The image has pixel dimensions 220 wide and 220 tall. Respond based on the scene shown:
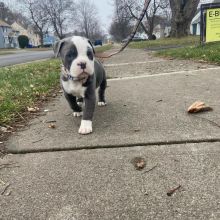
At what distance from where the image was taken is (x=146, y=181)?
211cm

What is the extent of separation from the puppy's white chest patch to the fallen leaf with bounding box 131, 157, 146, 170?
1.13 metres

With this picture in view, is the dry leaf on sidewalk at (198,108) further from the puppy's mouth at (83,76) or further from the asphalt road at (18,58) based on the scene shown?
the asphalt road at (18,58)

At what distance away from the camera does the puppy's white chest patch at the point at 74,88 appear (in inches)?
129

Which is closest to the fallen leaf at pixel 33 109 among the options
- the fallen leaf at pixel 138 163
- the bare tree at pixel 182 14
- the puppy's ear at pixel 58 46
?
the puppy's ear at pixel 58 46

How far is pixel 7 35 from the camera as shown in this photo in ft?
271

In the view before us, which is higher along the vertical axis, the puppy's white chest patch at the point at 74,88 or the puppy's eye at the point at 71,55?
the puppy's eye at the point at 71,55

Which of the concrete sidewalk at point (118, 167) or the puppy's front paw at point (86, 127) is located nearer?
the concrete sidewalk at point (118, 167)

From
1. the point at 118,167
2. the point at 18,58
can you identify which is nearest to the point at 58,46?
the point at 118,167

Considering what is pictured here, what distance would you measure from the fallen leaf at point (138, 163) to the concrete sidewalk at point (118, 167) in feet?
0.10

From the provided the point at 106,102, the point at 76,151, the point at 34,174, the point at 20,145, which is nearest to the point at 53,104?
the point at 106,102

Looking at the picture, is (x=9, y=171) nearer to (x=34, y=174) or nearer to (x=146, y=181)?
(x=34, y=174)

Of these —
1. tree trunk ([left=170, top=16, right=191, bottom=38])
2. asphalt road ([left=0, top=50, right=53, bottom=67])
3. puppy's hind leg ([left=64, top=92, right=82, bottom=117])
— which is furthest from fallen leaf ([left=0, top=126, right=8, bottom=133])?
tree trunk ([left=170, top=16, right=191, bottom=38])

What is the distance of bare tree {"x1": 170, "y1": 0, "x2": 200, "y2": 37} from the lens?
22.1 m

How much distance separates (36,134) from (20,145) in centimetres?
30
